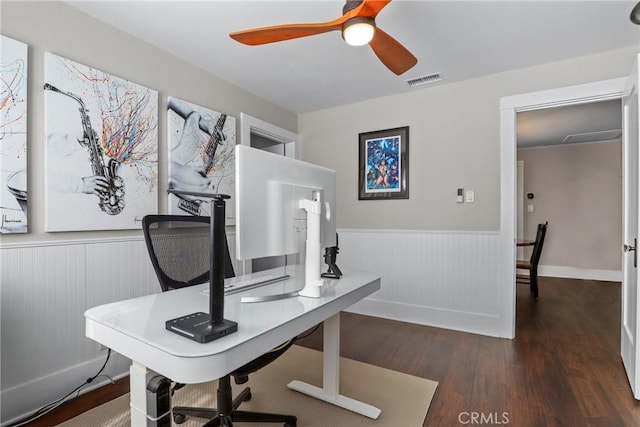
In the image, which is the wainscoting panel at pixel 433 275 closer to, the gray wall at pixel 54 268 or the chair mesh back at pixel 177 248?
the chair mesh back at pixel 177 248

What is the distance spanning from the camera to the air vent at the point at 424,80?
294 centimetres

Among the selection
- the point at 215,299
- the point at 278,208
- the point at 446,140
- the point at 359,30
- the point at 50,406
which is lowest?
the point at 50,406

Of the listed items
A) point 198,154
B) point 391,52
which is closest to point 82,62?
point 198,154

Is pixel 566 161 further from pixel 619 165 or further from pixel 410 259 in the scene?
pixel 410 259

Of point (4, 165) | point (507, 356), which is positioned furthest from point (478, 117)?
point (4, 165)

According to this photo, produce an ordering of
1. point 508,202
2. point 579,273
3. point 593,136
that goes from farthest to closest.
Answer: point 579,273
point 593,136
point 508,202

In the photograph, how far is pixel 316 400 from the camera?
6.05ft

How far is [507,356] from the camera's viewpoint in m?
2.43

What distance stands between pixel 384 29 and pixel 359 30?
0.80 m

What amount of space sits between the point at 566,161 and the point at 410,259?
4.10 meters

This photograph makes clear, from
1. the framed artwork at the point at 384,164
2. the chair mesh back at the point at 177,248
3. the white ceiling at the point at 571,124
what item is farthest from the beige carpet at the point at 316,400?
the white ceiling at the point at 571,124

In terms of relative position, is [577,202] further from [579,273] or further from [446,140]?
[446,140]

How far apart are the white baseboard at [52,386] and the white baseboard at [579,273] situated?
20.5 feet

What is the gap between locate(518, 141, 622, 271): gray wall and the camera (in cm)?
510
